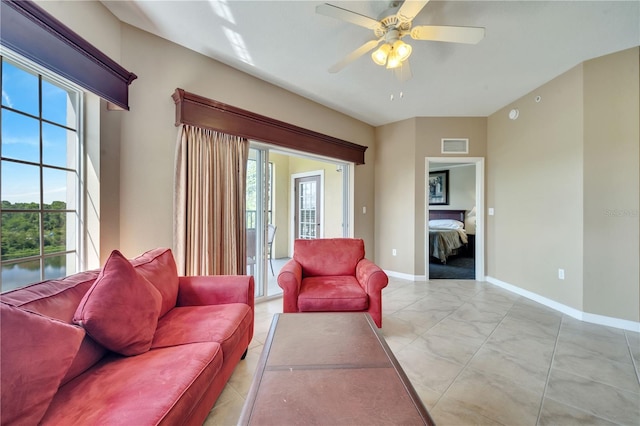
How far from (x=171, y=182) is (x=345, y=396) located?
2271 mm

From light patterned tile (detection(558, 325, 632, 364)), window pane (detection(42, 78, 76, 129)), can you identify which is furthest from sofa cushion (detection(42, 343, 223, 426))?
light patterned tile (detection(558, 325, 632, 364))

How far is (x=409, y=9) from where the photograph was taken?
1543mm

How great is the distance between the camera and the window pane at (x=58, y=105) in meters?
1.60

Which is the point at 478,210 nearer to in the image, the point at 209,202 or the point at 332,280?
the point at 332,280

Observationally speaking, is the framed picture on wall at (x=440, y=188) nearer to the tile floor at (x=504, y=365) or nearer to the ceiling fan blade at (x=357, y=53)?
the tile floor at (x=504, y=365)

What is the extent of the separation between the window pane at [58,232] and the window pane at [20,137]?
0.39 metres

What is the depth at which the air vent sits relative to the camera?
4078 mm

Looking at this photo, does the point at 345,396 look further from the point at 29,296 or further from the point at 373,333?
the point at 29,296

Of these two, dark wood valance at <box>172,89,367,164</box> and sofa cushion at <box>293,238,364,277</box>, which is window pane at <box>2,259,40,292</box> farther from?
sofa cushion at <box>293,238,364,277</box>

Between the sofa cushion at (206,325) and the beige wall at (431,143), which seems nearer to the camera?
the sofa cushion at (206,325)

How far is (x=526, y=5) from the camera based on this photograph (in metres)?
1.83

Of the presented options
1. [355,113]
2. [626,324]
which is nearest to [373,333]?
[626,324]

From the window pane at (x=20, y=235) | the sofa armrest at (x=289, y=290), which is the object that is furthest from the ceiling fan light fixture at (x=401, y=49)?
the window pane at (x=20, y=235)

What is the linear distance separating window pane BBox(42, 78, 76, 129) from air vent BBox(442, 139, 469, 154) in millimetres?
4548
